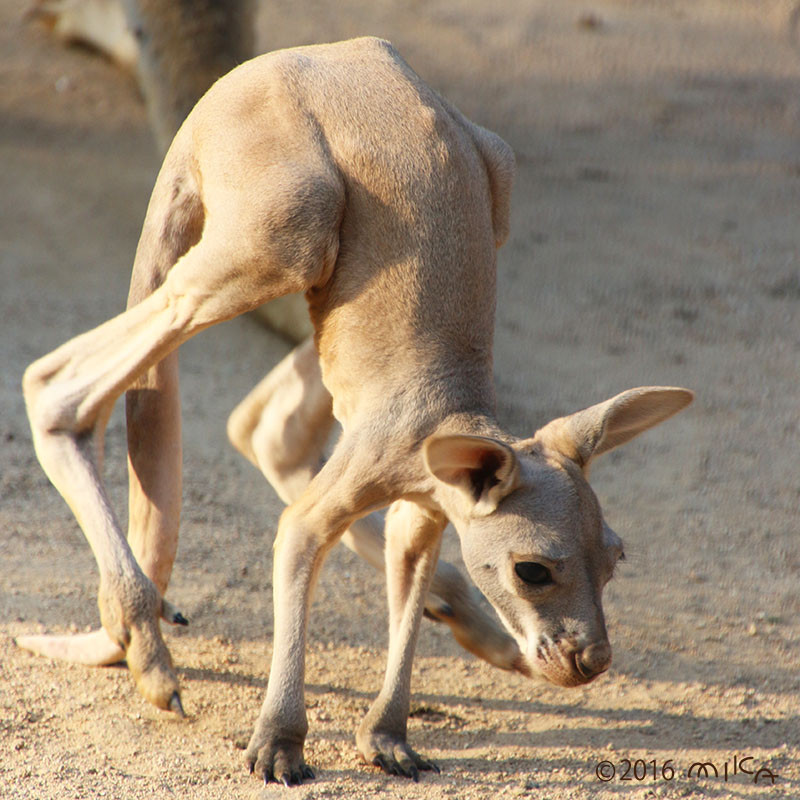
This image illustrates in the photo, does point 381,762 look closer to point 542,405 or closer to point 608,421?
point 608,421

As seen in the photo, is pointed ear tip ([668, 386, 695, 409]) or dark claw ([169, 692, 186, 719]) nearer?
pointed ear tip ([668, 386, 695, 409])

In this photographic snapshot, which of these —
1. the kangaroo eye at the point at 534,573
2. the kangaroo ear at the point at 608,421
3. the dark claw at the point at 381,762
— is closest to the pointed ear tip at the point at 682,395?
the kangaroo ear at the point at 608,421

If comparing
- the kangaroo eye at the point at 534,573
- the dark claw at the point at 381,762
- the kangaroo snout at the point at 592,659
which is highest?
the kangaroo eye at the point at 534,573

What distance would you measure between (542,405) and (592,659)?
10.6 feet

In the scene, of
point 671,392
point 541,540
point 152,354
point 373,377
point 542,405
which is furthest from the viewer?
point 542,405

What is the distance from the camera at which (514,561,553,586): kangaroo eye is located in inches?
122

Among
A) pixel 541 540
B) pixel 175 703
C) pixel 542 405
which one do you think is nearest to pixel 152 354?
pixel 175 703

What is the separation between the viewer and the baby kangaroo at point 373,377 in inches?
123

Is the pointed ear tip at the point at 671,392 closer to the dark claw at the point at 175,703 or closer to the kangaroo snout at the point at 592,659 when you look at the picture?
the kangaroo snout at the point at 592,659

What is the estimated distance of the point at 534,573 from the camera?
122 inches

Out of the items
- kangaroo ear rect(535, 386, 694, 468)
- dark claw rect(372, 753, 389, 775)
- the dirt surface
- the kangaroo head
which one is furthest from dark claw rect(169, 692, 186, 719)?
kangaroo ear rect(535, 386, 694, 468)

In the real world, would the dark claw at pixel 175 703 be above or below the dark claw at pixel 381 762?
above

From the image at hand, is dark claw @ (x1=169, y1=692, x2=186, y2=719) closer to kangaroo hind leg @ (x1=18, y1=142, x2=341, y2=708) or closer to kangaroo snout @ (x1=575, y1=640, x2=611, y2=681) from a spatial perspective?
kangaroo hind leg @ (x1=18, y1=142, x2=341, y2=708)

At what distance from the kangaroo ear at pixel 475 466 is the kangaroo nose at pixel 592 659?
45 cm
